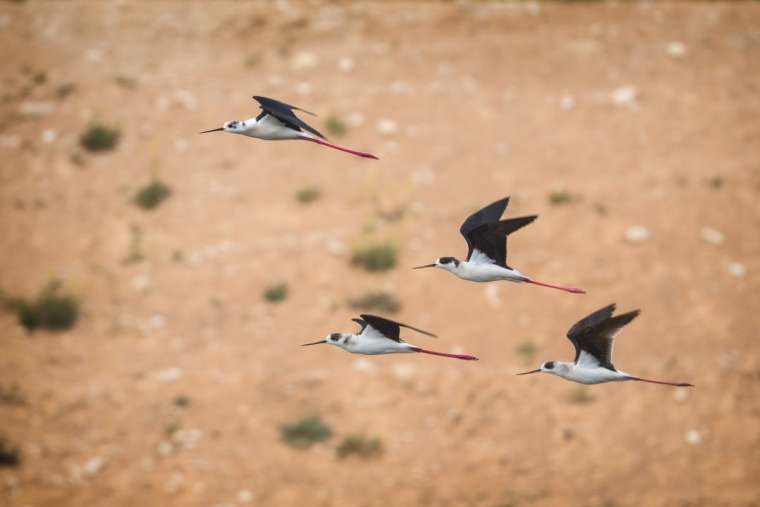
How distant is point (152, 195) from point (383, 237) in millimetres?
2839

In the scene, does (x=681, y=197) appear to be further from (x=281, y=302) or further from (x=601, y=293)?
(x=281, y=302)

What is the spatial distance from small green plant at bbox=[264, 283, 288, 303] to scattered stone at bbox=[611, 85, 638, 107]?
5430 millimetres

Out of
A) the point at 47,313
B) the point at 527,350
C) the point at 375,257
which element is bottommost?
the point at 527,350

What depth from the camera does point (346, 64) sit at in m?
19.3

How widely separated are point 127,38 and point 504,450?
8.45 metres

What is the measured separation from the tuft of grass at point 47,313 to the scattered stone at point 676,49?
8.83 metres

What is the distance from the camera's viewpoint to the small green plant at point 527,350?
50.7ft

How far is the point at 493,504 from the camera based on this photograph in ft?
45.6

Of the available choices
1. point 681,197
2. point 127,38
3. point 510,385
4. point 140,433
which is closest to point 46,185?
point 127,38

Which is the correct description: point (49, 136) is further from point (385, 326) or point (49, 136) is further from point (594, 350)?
point (594, 350)

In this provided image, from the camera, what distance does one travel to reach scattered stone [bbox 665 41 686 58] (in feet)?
64.7

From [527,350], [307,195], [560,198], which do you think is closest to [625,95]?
[560,198]

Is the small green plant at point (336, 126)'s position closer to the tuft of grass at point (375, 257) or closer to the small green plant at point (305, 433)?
the tuft of grass at point (375, 257)

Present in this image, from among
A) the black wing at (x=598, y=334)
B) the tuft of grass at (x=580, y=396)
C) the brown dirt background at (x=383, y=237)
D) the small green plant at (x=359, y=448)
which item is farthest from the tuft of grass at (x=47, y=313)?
the black wing at (x=598, y=334)
